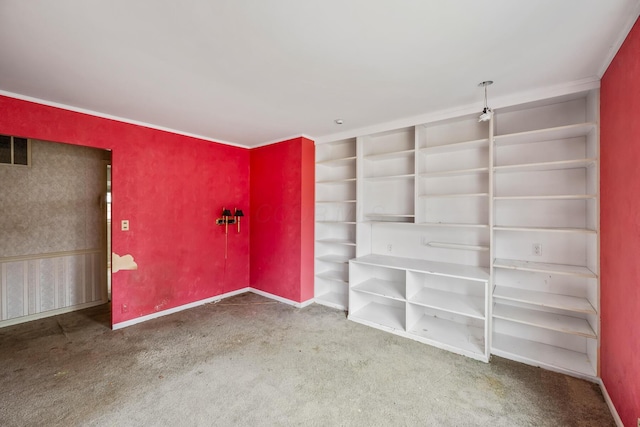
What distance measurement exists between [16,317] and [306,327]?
355 centimetres

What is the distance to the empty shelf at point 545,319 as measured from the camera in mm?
2221

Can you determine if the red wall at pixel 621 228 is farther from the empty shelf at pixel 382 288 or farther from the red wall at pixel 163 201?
the red wall at pixel 163 201

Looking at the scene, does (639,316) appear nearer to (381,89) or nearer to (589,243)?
(589,243)

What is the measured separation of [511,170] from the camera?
2648 millimetres

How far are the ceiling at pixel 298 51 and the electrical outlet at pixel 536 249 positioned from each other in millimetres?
1432

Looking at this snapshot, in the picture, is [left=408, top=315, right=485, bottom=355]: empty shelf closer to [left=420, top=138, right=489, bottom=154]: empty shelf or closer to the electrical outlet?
the electrical outlet

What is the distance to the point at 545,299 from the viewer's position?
2.38m

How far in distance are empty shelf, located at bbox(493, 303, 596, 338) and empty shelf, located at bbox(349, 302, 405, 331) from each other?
1.01 meters

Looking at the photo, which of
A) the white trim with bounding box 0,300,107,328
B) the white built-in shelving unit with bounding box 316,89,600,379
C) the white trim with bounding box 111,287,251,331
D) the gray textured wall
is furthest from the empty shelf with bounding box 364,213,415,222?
the white trim with bounding box 0,300,107,328

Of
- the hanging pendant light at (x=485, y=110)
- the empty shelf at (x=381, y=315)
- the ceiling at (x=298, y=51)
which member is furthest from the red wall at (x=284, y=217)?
the hanging pendant light at (x=485, y=110)

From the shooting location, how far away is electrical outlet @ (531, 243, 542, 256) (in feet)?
8.50

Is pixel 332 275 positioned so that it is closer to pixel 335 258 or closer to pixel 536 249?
pixel 335 258

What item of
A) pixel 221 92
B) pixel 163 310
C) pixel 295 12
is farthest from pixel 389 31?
pixel 163 310

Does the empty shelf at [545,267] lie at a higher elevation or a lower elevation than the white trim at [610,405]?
higher
